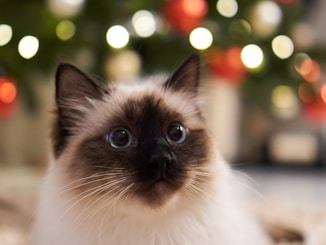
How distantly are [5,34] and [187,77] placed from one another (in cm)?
107

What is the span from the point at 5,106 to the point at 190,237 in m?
1.18

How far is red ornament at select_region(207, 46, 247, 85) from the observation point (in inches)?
83.0

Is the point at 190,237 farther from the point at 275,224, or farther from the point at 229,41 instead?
the point at 229,41

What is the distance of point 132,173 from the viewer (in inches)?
35.2

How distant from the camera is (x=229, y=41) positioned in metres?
2.13

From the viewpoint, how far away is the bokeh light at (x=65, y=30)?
6.87 feet

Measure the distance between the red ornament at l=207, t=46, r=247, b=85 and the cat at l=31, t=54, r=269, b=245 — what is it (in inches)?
42.1

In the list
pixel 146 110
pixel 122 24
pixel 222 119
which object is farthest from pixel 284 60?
pixel 222 119

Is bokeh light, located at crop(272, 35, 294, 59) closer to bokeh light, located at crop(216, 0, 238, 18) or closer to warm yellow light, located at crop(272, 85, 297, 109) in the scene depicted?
warm yellow light, located at crop(272, 85, 297, 109)

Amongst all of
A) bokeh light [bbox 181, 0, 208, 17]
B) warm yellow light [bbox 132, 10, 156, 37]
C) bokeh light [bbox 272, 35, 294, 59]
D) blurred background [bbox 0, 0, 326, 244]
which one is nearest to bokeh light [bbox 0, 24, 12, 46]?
blurred background [bbox 0, 0, 326, 244]

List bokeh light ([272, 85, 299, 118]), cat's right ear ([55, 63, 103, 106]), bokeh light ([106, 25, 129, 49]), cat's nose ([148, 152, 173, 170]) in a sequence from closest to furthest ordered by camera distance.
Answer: cat's nose ([148, 152, 173, 170]) < cat's right ear ([55, 63, 103, 106]) < bokeh light ([106, 25, 129, 49]) < bokeh light ([272, 85, 299, 118])

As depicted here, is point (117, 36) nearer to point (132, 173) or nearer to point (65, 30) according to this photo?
point (65, 30)

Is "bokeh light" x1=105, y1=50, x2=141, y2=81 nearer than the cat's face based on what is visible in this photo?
No

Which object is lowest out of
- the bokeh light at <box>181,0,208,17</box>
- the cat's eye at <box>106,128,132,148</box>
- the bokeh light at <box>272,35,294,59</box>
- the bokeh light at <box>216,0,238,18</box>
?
the cat's eye at <box>106,128,132,148</box>
